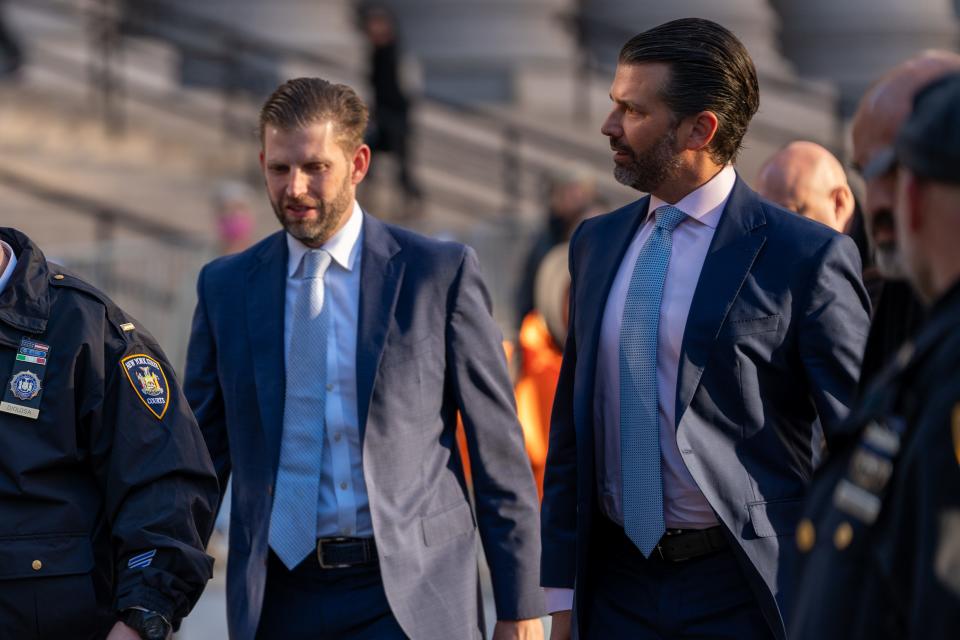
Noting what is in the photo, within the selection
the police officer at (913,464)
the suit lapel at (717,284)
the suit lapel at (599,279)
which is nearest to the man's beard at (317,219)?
the suit lapel at (599,279)

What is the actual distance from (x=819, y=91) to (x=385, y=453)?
1870 cm

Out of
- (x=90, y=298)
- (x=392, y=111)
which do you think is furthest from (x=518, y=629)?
(x=392, y=111)

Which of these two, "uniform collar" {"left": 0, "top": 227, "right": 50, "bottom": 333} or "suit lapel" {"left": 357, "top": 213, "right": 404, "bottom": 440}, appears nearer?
"uniform collar" {"left": 0, "top": 227, "right": 50, "bottom": 333}

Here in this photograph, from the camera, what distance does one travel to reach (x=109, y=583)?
3.98 m

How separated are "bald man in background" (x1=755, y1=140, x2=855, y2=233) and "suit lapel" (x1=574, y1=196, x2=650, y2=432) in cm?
80

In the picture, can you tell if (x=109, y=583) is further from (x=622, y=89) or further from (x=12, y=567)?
(x=622, y=89)

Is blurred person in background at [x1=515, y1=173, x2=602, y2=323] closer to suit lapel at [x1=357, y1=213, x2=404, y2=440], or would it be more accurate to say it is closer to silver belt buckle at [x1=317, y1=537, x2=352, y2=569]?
suit lapel at [x1=357, y1=213, x2=404, y2=440]

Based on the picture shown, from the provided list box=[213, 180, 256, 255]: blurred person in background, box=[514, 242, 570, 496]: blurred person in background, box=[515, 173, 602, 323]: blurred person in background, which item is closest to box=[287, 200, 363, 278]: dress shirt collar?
box=[514, 242, 570, 496]: blurred person in background

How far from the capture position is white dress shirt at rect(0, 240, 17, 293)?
3988mm

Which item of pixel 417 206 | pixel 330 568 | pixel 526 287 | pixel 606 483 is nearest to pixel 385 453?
pixel 330 568

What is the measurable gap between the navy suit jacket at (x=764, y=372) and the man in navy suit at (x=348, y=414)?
61cm

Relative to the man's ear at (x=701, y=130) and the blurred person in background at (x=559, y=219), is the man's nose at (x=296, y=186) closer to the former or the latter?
the man's ear at (x=701, y=130)

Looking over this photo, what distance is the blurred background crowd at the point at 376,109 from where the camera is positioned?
13.2m

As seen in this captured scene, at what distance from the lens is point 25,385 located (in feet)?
12.8
